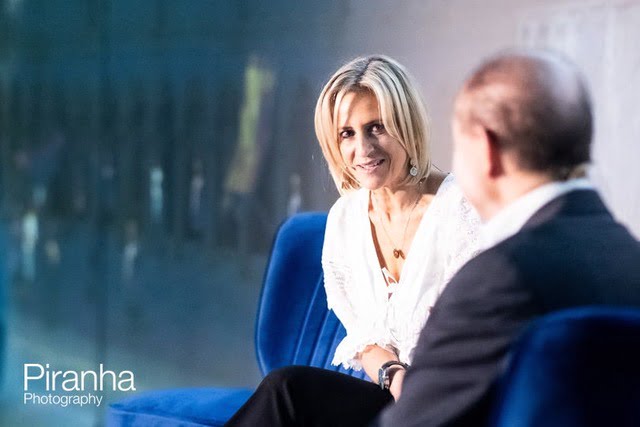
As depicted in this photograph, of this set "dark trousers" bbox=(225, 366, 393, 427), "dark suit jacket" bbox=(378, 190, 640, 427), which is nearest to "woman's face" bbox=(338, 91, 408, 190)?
"dark trousers" bbox=(225, 366, 393, 427)

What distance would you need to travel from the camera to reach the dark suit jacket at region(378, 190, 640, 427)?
3.65 ft

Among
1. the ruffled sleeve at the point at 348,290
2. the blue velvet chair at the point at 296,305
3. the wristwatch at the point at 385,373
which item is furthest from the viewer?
the blue velvet chair at the point at 296,305

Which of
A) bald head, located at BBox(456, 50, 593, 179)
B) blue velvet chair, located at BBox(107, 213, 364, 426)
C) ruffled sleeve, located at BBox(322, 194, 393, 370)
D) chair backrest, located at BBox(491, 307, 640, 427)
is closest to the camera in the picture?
chair backrest, located at BBox(491, 307, 640, 427)

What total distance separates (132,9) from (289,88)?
2.48 feet

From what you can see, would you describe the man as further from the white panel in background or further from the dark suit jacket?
the white panel in background

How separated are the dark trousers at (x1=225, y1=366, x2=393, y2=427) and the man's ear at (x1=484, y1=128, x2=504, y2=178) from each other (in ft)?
2.73

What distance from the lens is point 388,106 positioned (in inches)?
90.0

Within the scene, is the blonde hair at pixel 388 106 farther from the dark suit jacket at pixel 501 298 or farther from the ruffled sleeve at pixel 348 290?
the dark suit jacket at pixel 501 298

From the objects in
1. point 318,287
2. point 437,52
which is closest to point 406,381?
point 318,287

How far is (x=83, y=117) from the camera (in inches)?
154

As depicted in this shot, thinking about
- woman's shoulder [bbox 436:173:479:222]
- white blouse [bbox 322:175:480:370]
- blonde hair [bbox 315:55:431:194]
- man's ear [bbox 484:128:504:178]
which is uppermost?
man's ear [bbox 484:128:504:178]

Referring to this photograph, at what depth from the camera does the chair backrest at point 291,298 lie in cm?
271

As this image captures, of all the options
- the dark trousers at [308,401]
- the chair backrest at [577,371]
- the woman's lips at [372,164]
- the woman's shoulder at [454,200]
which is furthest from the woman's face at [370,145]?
the chair backrest at [577,371]

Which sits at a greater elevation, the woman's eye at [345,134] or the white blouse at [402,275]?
the woman's eye at [345,134]
